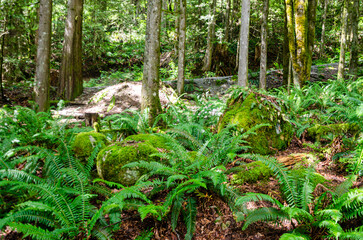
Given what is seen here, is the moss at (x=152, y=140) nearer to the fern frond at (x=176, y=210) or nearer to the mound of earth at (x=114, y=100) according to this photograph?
the fern frond at (x=176, y=210)

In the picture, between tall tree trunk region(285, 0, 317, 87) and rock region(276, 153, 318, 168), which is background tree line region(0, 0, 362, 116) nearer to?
tall tree trunk region(285, 0, 317, 87)

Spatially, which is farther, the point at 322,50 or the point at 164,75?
the point at 322,50

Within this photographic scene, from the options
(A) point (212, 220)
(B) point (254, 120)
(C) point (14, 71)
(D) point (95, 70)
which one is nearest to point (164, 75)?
(D) point (95, 70)

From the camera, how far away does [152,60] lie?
5375 mm

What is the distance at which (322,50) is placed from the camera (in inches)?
Answer: 829

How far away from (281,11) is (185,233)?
18.8m

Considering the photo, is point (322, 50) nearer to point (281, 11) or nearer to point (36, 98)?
point (281, 11)

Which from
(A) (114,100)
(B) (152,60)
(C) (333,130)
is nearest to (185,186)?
(C) (333,130)

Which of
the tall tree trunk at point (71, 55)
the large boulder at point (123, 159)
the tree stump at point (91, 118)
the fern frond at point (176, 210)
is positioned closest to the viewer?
the fern frond at point (176, 210)

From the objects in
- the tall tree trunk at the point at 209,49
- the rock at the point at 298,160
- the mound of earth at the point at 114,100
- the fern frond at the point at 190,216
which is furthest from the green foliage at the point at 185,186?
the tall tree trunk at the point at 209,49

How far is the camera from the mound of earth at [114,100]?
9367mm

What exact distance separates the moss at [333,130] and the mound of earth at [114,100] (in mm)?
5902

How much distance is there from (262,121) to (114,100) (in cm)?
706

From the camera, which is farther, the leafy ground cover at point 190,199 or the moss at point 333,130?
the moss at point 333,130
